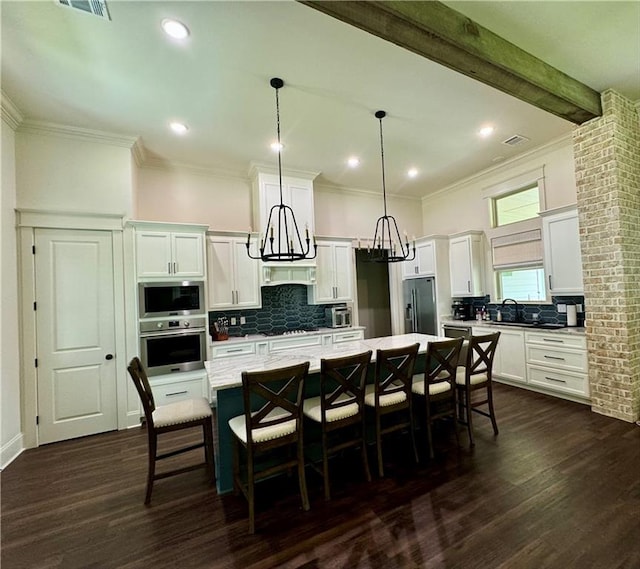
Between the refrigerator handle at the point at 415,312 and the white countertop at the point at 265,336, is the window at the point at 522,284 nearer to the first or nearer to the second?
the refrigerator handle at the point at 415,312

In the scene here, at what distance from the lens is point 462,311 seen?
5676mm

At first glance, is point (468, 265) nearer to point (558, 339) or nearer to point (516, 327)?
point (516, 327)

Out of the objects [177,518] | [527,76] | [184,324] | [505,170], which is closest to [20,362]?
[184,324]

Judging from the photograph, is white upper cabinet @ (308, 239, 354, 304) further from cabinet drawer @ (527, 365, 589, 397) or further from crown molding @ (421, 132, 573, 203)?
cabinet drawer @ (527, 365, 589, 397)

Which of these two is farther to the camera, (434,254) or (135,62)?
(434,254)

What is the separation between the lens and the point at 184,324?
13.0 ft

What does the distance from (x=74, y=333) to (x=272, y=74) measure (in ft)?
11.5

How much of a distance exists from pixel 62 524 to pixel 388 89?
14.8 ft

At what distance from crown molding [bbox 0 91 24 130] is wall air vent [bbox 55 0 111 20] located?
Result: 5.04 feet

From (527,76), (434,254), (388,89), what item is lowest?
(434,254)

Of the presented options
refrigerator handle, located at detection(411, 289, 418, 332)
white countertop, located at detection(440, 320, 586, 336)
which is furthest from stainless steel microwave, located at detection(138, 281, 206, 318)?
white countertop, located at detection(440, 320, 586, 336)

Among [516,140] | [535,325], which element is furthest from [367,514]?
[516,140]

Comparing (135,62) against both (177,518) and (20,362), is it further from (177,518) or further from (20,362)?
(177,518)

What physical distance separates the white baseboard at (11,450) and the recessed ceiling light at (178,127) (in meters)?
3.71
